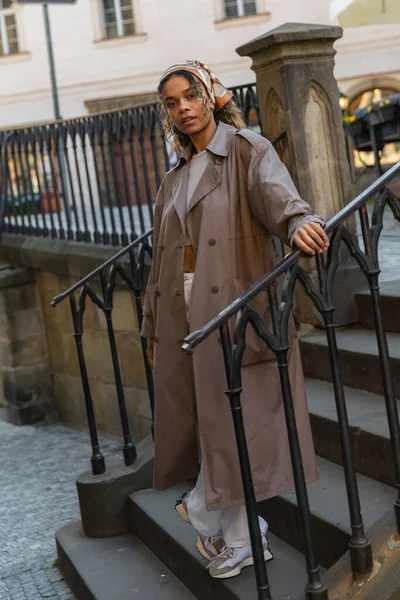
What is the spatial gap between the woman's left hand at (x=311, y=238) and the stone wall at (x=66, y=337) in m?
4.01

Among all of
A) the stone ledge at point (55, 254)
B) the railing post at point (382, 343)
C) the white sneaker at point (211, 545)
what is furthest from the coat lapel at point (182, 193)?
the stone ledge at point (55, 254)

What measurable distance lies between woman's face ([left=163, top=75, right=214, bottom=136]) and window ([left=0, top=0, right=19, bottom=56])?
68.2 ft

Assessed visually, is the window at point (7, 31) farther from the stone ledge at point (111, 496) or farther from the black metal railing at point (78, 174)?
the stone ledge at point (111, 496)

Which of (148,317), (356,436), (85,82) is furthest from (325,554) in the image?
(85,82)

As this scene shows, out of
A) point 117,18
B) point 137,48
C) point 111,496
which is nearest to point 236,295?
point 111,496

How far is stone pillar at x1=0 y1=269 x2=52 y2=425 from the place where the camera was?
8.58 metres

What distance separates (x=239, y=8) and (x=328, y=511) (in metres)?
19.7

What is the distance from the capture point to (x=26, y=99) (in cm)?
2311

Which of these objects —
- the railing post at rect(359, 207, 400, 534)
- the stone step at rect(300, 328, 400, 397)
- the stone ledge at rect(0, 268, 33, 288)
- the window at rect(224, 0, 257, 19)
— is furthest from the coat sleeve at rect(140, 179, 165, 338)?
the window at rect(224, 0, 257, 19)

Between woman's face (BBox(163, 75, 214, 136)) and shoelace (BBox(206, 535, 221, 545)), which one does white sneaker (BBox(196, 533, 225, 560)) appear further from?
woman's face (BBox(163, 75, 214, 136))

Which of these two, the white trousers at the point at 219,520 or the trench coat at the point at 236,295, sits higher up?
the trench coat at the point at 236,295

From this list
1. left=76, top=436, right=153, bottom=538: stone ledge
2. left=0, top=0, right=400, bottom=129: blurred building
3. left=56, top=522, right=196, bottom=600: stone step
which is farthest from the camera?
left=0, top=0, right=400, bottom=129: blurred building

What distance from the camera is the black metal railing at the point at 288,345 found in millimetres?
2996

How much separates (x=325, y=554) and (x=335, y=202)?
221 centimetres
